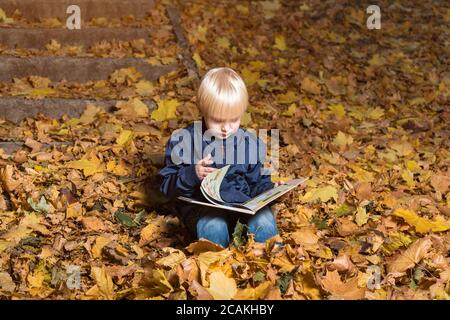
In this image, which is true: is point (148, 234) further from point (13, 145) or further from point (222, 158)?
point (13, 145)

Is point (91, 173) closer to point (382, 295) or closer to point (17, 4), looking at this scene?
point (382, 295)

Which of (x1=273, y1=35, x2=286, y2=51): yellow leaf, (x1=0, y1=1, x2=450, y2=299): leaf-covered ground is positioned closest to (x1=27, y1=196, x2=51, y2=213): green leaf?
(x1=0, y1=1, x2=450, y2=299): leaf-covered ground

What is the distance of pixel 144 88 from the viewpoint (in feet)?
17.5

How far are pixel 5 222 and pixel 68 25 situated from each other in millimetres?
2740

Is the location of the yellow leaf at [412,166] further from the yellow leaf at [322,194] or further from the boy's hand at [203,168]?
the boy's hand at [203,168]

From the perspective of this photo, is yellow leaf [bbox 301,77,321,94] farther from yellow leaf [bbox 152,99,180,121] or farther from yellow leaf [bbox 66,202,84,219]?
yellow leaf [bbox 66,202,84,219]

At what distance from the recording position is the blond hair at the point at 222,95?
330 centimetres

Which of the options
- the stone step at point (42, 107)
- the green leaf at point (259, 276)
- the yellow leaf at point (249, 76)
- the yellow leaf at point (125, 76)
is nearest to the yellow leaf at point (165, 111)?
the stone step at point (42, 107)

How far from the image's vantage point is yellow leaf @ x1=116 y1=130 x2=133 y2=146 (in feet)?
15.0

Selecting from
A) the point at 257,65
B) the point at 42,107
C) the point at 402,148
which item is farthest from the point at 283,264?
the point at 257,65

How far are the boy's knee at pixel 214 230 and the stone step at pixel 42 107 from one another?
189cm

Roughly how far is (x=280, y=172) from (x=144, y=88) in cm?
144

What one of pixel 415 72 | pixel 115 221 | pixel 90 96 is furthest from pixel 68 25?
pixel 415 72
